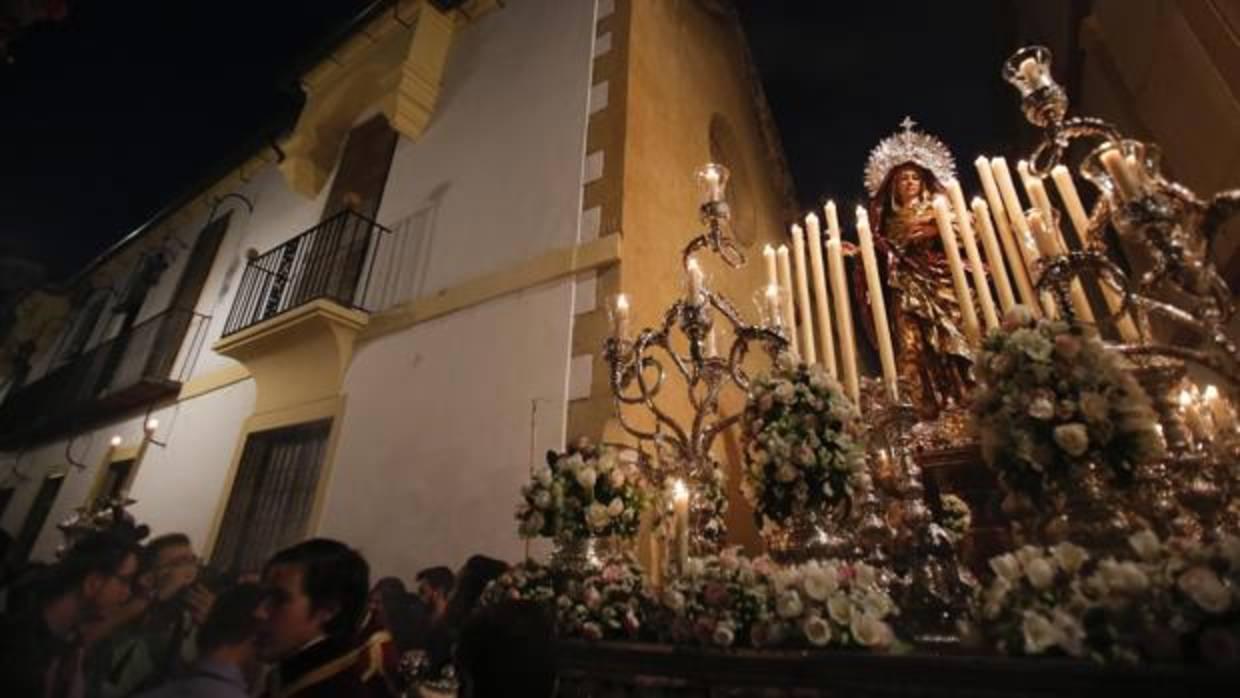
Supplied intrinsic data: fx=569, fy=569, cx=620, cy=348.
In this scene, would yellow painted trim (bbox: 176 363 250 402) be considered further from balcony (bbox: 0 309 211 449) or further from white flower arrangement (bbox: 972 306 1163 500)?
white flower arrangement (bbox: 972 306 1163 500)

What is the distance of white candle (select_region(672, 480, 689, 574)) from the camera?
7.69 feet

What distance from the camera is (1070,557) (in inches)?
51.0

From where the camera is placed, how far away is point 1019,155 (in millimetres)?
7691

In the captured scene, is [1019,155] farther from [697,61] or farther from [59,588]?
[59,588]

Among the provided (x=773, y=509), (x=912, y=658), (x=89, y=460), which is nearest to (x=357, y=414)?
(x=773, y=509)

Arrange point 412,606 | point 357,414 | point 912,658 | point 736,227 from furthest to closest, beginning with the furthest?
point 736,227 → point 357,414 → point 412,606 → point 912,658

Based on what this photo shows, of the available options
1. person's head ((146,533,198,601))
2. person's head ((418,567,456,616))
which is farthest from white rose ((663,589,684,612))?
person's head ((146,533,198,601))

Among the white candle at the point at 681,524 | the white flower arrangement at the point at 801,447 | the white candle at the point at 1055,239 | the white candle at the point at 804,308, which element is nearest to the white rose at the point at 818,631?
the white flower arrangement at the point at 801,447

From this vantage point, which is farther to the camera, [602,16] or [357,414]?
[602,16]

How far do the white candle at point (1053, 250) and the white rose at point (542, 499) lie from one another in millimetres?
2242

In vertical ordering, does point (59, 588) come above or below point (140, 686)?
above

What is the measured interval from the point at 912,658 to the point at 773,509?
0.81 m

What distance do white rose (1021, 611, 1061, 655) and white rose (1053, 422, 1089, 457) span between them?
0.45m

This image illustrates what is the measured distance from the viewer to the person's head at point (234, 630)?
1992 mm
